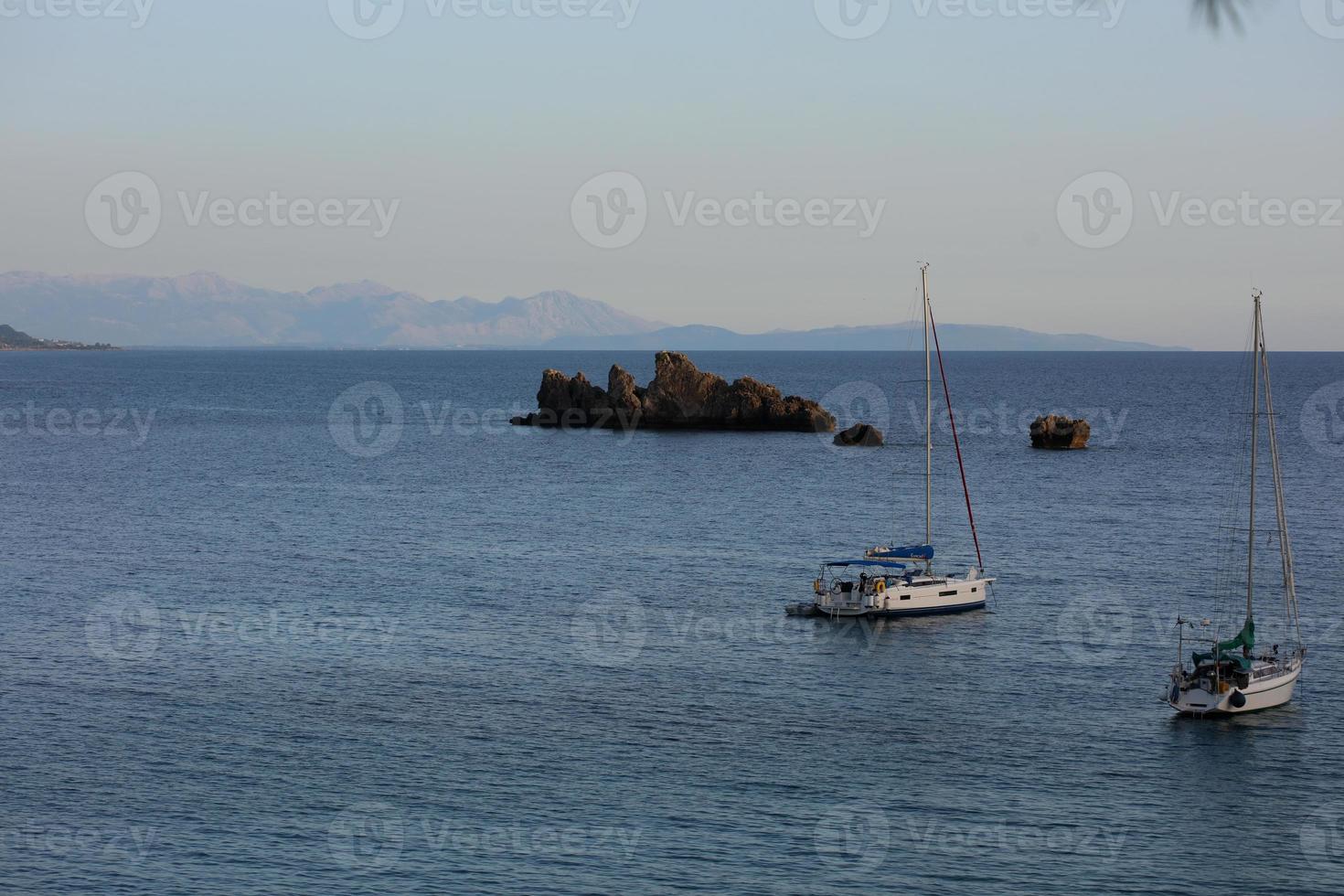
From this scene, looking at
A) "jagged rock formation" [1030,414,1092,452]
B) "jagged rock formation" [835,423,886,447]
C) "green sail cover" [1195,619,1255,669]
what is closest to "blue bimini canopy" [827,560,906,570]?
"green sail cover" [1195,619,1255,669]

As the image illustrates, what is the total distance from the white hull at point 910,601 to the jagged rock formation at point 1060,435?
72911 mm

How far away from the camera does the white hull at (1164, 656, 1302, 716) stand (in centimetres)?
4803

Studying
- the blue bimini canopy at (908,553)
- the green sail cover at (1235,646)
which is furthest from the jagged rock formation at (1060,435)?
the green sail cover at (1235,646)

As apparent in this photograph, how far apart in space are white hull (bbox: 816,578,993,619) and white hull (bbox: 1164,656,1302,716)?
16640 millimetres

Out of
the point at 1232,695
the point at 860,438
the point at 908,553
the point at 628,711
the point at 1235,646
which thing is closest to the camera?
the point at 1232,695

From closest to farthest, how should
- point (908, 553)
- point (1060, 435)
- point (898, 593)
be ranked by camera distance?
point (898, 593) < point (908, 553) < point (1060, 435)

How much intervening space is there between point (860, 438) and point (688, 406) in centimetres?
2622

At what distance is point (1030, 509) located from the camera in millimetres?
95312

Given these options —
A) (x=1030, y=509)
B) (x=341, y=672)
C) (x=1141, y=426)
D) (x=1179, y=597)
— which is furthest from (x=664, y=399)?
(x=341, y=672)

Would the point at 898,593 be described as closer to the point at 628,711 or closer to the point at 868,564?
the point at 868,564

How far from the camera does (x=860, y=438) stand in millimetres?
139875

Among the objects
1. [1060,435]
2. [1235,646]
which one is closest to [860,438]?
[1060,435]

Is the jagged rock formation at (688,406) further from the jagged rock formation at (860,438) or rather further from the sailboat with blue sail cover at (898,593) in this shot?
the sailboat with blue sail cover at (898,593)

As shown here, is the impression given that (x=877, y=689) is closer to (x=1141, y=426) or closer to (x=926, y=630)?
(x=926, y=630)
